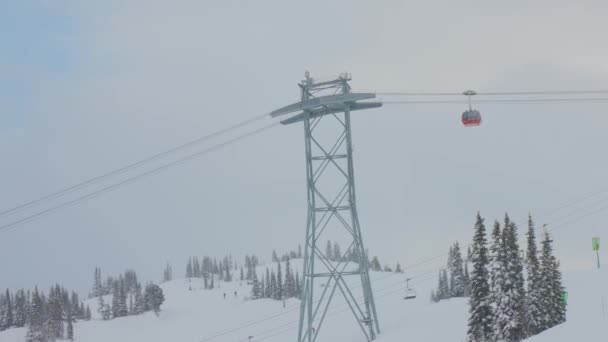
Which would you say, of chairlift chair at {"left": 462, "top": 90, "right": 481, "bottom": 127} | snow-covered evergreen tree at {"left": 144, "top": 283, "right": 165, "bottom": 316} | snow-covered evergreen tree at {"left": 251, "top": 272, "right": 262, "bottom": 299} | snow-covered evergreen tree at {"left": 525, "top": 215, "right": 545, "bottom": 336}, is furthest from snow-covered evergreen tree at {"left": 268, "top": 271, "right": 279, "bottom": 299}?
chairlift chair at {"left": 462, "top": 90, "right": 481, "bottom": 127}

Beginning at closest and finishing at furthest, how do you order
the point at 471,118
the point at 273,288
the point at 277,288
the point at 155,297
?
the point at 471,118 < the point at 155,297 < the point at 277,288 < the point at 273,288

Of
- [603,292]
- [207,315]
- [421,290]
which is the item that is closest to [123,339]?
[207,315]

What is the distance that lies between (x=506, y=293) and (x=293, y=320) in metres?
64.4

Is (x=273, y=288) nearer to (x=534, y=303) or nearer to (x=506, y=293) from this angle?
(x=534, y=303)

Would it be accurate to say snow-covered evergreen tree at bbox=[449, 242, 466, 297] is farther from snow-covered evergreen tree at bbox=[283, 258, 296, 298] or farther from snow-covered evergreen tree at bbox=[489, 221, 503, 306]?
snow-covered evergreen tree at bbox=[283, 258, 296, 298]

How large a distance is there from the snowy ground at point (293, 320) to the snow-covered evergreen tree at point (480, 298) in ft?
5.46

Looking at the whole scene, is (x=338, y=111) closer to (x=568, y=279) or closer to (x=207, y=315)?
(x=568, y=279)

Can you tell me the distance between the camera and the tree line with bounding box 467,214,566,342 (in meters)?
41.9

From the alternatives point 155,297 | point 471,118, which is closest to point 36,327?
point 155,297

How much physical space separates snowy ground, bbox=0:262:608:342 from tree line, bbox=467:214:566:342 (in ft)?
6.01

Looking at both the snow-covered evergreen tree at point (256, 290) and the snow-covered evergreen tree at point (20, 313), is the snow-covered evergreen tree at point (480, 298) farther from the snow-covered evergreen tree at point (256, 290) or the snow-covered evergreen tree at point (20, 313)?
the snow-covered evergreen tree at point (20, 313)

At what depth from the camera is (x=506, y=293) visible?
42812 mm

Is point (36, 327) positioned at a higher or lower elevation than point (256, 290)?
lower

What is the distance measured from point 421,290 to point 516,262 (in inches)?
3193
